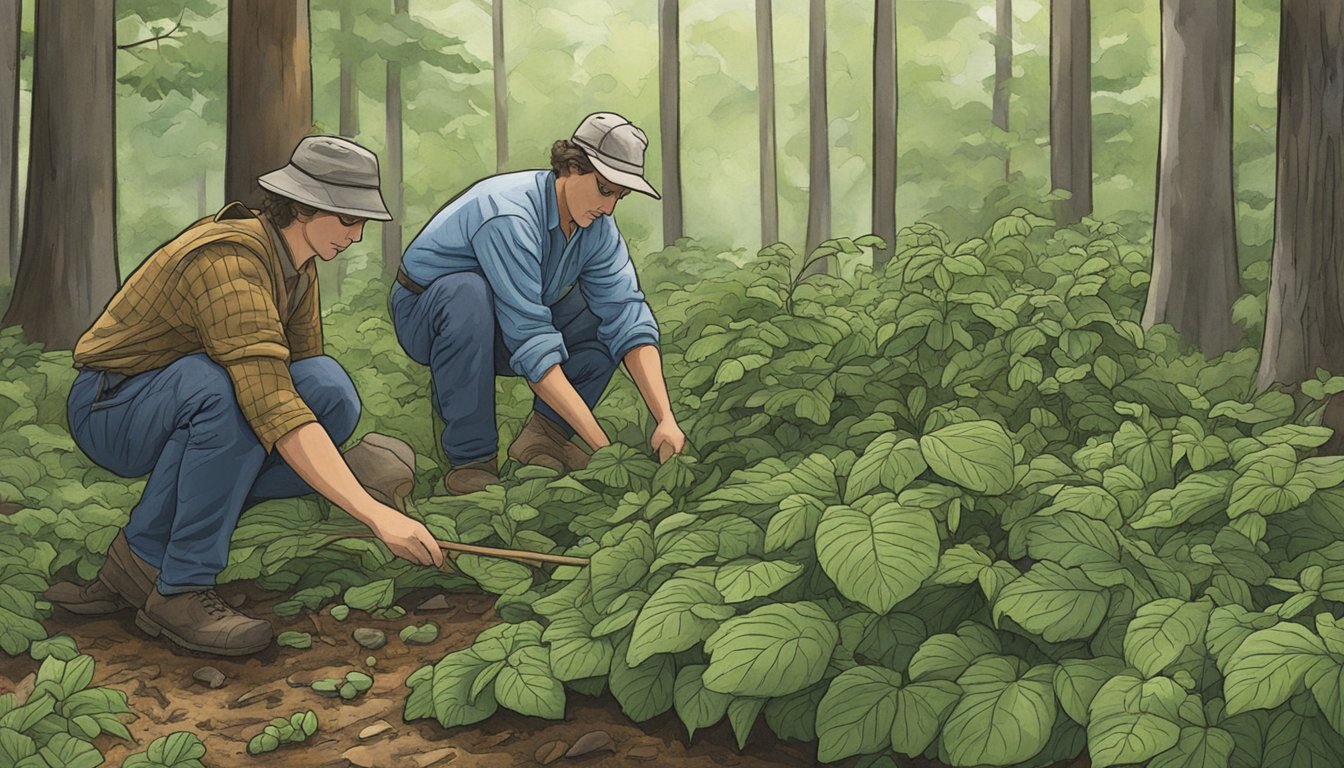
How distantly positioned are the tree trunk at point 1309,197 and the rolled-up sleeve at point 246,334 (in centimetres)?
291

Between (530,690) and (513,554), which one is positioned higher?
(513,554)

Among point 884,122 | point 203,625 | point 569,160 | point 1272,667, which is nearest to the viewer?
point 1272,667

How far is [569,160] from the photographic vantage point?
367 centimetres

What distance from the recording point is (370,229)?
9.48m

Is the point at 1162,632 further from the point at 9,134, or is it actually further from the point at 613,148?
the point at 9,134

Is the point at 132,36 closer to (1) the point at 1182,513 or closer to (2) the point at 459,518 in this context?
(2) the point at 459,518

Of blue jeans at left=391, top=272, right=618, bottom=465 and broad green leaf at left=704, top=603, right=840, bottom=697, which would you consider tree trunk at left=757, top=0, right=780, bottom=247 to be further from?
broad green leaf at left=704, top=603, right=840, bottom=697

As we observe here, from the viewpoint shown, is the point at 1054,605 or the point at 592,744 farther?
the point at 592,744

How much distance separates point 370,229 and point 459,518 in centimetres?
687

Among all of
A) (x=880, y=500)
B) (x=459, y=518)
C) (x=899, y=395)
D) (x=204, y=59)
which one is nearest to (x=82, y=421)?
(x=459, y=518)

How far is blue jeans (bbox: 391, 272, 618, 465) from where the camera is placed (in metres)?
3.60

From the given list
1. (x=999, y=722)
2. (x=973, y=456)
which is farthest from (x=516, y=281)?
(x=999, y=722)

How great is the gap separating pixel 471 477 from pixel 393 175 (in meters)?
5.96

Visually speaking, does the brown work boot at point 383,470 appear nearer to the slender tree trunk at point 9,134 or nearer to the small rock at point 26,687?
the small rock at point 26,687
